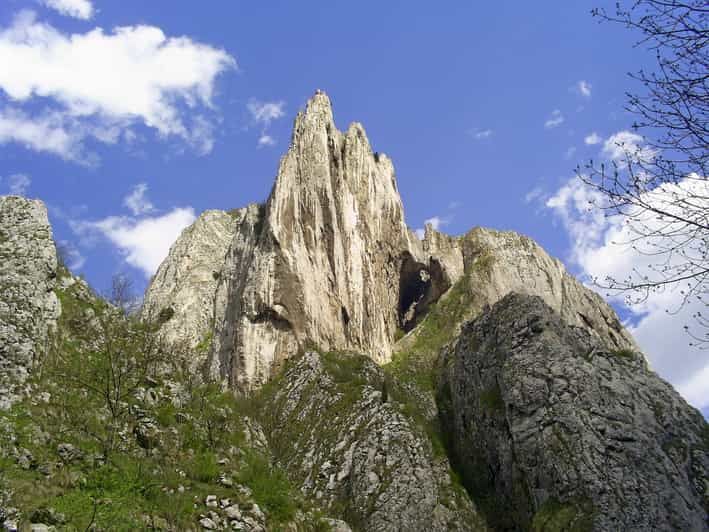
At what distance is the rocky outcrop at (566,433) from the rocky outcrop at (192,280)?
25133 mm

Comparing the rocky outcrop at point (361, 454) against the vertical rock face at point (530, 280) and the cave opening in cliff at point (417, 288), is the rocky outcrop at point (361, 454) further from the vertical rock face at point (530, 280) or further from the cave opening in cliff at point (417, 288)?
the vertical rock face at point (530, 280)

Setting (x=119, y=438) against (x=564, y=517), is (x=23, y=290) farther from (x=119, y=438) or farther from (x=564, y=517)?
(x=564, y=517)

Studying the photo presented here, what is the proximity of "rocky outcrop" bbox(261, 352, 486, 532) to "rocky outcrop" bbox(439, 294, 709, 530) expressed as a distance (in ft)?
8.87

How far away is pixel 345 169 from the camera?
61000mm

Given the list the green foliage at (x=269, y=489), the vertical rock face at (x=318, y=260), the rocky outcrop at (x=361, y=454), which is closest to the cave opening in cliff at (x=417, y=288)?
the vertical rock face at (x=318, y=260)

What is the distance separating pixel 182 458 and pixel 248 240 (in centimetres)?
4110

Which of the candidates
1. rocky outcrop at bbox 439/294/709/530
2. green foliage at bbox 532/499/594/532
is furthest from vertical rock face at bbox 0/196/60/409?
rocky outcrop at bbox 439/294/709/530

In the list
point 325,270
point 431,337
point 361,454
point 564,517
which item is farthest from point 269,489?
point 431,337

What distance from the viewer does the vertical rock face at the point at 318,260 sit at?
47297 millimetres

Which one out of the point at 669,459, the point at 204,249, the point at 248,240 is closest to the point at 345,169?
the point at 248,240

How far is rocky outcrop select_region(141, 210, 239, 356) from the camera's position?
2240 inches

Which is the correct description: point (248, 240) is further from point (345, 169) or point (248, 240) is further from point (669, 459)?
point (669, 459)

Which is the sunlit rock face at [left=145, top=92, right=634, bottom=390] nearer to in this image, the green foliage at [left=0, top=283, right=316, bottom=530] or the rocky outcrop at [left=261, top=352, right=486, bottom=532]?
the rocky outcrop at [left=261, top=352, right=486, bottom=532]

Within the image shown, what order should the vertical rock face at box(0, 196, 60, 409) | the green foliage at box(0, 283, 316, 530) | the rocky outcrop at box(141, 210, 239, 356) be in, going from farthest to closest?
the rocky outcrop at box(141, 210, 239, 356)
the vertical rock face at box(0, 196, 60, 409)
the green foliage at box(0, 283, 316, 530)
